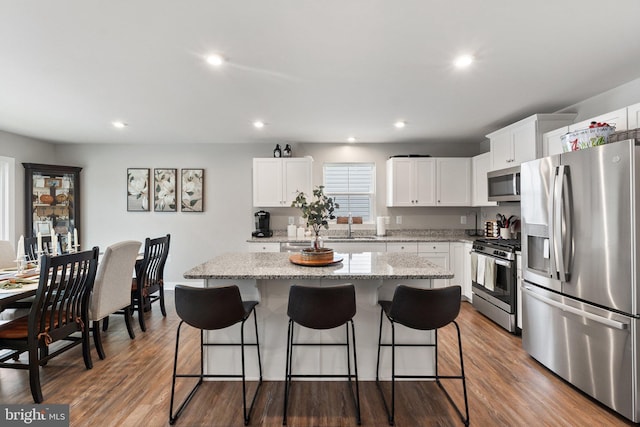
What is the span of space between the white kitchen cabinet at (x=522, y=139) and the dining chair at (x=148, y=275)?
432cm

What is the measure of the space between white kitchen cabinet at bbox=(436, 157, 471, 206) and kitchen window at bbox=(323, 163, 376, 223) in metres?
1.05

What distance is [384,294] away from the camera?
2428 mm

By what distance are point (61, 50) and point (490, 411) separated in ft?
12.6

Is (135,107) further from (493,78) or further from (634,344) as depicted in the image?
(634,344)

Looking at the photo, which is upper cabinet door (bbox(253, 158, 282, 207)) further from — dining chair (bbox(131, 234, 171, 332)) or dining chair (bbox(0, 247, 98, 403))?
dining chair (bbox(0, 247, 98, 403))

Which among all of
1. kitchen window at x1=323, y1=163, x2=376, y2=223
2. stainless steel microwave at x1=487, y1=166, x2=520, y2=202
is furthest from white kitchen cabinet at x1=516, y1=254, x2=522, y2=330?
kitchen window at x1=323, y1=163, x2=376, y2=223

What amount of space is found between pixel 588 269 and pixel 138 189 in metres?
5.88

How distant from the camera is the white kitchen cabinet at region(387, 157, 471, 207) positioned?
16.1ft

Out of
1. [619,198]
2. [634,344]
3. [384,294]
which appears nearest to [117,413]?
[384,294]

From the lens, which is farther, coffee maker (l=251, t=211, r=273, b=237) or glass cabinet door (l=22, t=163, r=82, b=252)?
coffee maker (l=251, t=211, r=273, b=237)

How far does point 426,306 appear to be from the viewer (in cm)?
187

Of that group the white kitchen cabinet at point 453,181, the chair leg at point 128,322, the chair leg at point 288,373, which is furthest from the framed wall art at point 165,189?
the white kitchen cabinet at point 453,181

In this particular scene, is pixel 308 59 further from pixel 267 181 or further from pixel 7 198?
pixel 7 198

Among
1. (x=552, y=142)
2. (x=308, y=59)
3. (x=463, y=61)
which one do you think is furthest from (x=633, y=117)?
(x=308, y=59)
